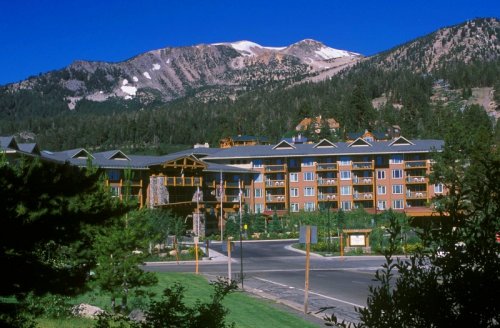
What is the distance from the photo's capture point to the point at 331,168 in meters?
78.7

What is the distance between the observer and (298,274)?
34.4 metres

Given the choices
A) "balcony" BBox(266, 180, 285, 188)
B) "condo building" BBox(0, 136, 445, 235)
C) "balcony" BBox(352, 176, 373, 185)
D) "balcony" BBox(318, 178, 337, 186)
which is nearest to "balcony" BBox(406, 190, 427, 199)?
"condo building" BBox(0, 136, 445, 235)

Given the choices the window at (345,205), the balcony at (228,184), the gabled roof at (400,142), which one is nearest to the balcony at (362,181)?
the window at (345,205)

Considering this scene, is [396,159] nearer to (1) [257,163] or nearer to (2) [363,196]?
(2) [363,196]

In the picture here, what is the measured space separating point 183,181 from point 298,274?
37076 millimetres

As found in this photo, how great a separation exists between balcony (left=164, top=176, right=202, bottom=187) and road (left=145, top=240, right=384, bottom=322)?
17.2m

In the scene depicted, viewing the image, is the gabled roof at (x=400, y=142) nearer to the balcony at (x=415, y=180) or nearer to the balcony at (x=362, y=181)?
the balcony at (x=415, y=180)

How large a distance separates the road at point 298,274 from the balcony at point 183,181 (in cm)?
1718

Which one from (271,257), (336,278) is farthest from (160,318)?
(271,257)

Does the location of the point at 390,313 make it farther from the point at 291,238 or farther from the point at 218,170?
the point at 218,170

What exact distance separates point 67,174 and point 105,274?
1270 cm

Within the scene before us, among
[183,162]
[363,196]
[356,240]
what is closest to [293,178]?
[363,196]

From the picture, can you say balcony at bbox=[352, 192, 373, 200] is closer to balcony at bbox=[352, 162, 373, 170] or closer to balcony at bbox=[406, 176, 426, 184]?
balcony at bbox=[352, 162, 373, 170]

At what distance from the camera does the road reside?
78.8 ft
